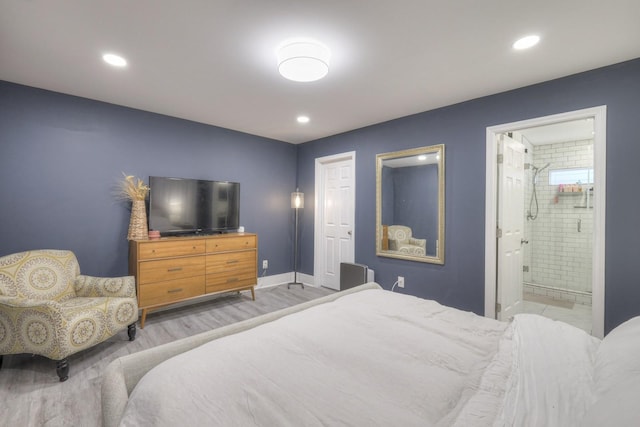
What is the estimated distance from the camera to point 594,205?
2.35 metres

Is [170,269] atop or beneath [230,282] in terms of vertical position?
atop

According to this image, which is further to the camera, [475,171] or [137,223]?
[137,223]

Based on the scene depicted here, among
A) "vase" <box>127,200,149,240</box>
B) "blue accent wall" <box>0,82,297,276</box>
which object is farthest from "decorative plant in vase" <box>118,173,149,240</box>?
"blue accent wall" <box>0,82,297,276</box>

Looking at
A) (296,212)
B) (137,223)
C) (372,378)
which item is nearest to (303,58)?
(372,378)

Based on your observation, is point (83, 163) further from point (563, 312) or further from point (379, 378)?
point (563, 312)

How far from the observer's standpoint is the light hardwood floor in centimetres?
169

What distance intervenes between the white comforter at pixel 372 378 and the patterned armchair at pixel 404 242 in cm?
202

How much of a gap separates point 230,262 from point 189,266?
0.53m

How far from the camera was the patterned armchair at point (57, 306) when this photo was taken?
1992 mm

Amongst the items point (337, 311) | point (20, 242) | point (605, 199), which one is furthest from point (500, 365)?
point (20, 242)

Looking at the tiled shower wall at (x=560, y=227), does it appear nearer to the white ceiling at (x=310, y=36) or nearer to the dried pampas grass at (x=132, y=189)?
the white ceiling at (x=310, y=36)

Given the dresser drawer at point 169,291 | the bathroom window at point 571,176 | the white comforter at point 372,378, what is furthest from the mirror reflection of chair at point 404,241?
the bathroom window at point 571,176

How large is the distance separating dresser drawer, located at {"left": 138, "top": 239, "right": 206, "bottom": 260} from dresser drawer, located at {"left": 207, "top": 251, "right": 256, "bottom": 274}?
0.20m

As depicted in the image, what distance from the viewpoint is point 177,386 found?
90cm
